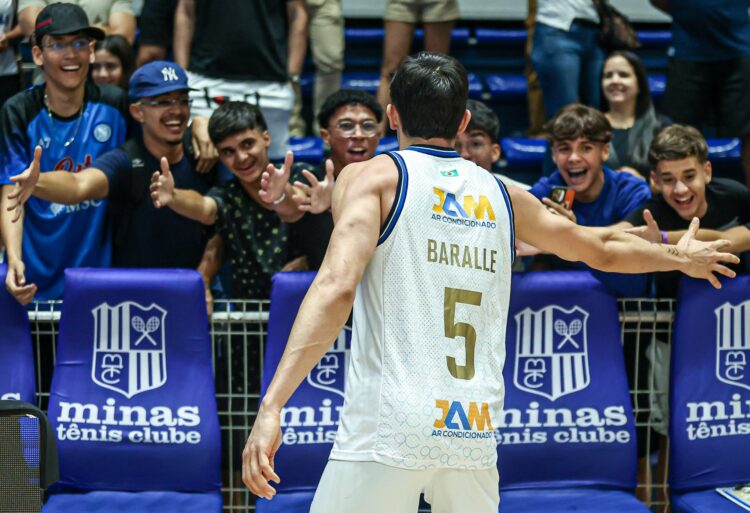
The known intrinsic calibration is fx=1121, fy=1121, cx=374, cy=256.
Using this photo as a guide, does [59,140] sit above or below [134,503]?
above

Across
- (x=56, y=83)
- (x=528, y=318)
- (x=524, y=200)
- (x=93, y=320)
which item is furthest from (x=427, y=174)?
(x=56, y=83)

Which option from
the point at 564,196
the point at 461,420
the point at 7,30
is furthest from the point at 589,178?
the point at 7,30

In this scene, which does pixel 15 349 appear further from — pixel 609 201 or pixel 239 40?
pixel 609 201

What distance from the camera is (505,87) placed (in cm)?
776

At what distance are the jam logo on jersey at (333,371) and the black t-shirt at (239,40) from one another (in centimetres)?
229

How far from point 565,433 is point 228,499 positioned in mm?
1424

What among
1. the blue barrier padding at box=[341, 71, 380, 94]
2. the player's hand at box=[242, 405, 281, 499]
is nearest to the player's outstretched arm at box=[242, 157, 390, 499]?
the player's hand at box=[242, 405, 281, 499]

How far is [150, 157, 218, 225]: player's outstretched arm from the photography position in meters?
4.39

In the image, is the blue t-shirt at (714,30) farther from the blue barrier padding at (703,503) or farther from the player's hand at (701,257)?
the player's hand at (701,257)

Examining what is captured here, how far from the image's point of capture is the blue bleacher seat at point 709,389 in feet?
14.2

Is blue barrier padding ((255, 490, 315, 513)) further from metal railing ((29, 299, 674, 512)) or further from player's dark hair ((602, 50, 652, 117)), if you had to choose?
player's dark hair ((602, 50, 652, 117))

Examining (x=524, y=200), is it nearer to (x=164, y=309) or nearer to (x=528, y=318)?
(x=528, y=318)

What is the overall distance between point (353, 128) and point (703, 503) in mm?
2119

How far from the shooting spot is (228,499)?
4664 mm
